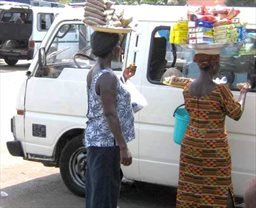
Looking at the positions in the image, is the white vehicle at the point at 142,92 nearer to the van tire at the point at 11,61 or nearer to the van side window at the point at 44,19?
the van side window at the point at 44,19

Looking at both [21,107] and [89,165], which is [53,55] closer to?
[21,107]

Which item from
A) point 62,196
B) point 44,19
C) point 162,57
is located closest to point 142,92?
point 162,57

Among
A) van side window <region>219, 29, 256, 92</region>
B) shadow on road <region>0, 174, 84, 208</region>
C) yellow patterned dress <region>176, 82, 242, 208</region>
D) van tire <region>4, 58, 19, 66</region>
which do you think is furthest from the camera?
van tire <region>4, 58, 19, 66</region>

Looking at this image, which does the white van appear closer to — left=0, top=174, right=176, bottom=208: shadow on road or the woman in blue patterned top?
left=0, top=174, right=176, bottom=208: shadow on road

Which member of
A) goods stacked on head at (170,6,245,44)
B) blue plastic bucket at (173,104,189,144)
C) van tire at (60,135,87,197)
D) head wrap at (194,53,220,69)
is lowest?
van tire at (60,135,87,197)

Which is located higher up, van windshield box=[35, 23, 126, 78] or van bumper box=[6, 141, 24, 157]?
van windshield box=[35, 23, 126, 78]

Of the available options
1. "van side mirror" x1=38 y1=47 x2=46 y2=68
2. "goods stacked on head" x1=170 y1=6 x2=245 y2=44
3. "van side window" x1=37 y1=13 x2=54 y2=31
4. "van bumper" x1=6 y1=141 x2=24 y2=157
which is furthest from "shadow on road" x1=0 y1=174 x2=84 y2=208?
"van side window" x1=37 y1=13 x2=54 y2=31

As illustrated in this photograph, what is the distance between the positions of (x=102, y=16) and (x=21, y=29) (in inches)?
693

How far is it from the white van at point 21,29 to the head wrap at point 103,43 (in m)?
16.1

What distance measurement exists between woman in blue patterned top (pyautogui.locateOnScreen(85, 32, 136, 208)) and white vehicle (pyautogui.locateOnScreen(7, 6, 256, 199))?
1.09 m

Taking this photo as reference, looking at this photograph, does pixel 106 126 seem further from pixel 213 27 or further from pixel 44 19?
pixel 44 19

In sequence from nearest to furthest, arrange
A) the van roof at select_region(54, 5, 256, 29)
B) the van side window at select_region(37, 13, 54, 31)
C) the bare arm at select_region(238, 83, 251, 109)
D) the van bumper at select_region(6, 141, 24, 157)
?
1. the bare arm at select_region(238, 83, 251, 109)
2. the van roof at select_region(54, 5, 256, 29)
3. the van bumper at select_region(6, 141, 24, 157)
4. the van side window at select_region(37, 13, 54, 31)

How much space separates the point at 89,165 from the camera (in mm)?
4219

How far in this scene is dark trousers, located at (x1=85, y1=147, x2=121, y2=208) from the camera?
409 centimetres
